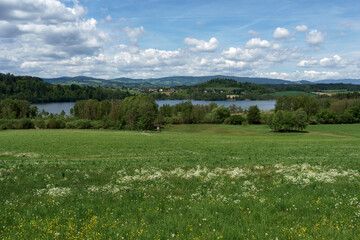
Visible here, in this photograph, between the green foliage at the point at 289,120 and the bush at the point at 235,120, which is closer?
the green foliage at the point at 289,120

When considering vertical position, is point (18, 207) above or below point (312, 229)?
below

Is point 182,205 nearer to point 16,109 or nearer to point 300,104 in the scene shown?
point 300,104

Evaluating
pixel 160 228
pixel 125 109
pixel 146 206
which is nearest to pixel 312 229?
pixel 160 228

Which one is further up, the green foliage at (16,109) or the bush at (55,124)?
the green foliage at (16,109)

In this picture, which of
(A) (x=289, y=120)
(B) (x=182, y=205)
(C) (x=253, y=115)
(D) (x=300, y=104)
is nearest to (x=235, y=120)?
(C) (x=253, y=115)

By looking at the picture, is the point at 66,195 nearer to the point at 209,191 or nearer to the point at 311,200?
the point at 209,191

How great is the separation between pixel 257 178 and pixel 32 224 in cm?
1217

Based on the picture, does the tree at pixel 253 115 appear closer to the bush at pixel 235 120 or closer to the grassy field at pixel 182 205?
the bush at pixel 235 120

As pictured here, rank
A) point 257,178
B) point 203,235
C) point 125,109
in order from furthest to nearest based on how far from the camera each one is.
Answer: point 125,109 → point 257,178 → point 203,235

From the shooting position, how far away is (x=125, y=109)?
104 meters

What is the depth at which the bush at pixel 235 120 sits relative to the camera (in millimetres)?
126375

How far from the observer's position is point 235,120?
127 metres

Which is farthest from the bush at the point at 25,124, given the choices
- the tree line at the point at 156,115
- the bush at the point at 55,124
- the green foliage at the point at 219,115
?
the green foliage at the point at 219,115

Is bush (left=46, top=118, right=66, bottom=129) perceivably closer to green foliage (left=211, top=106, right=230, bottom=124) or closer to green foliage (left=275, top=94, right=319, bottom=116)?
green foliage (left=211, top=106, right=230, bottom=124)
